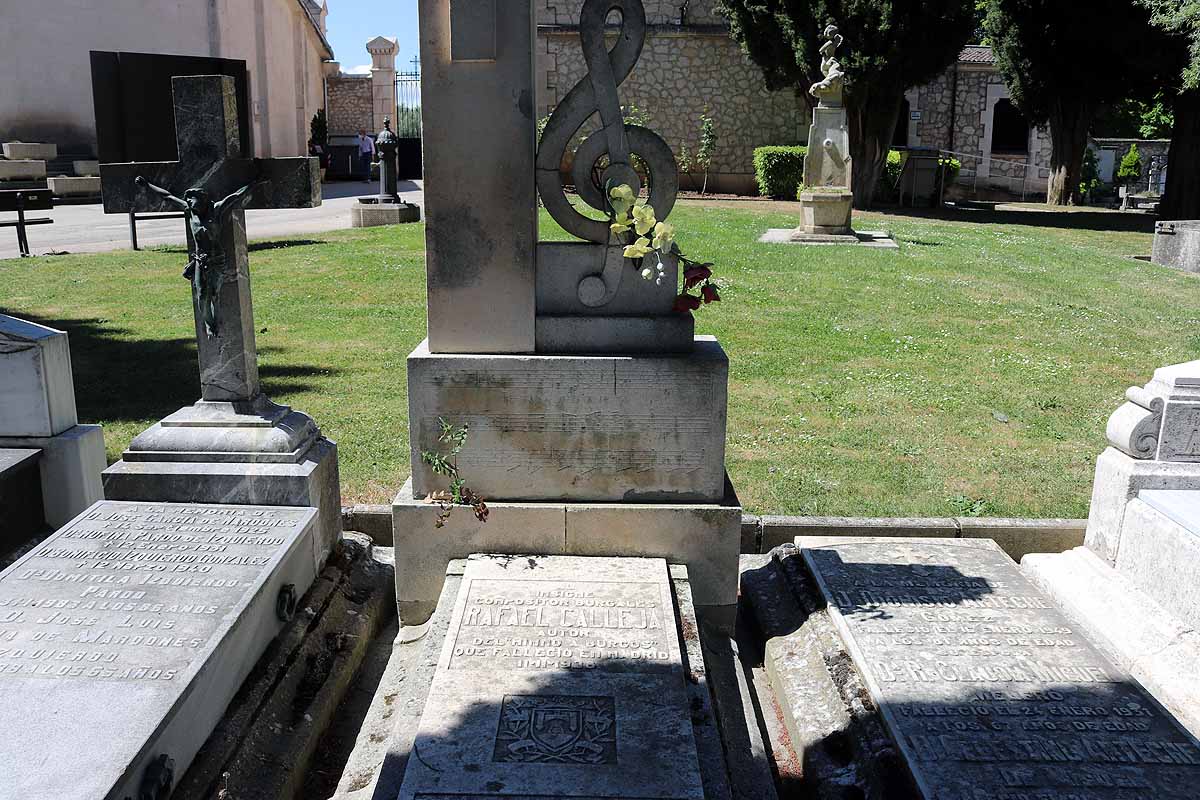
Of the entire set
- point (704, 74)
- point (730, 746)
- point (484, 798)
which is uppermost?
point (704, 74)

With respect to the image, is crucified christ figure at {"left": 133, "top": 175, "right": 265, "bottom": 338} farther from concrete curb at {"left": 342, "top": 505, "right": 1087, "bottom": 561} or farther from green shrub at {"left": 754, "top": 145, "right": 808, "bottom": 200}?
green shrub at {"left": 754, "top": 145, "right": 808, "bottom": 200}

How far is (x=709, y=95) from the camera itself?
2595cm

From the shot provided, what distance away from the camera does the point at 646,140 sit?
391 cm

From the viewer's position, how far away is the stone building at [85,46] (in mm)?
21453

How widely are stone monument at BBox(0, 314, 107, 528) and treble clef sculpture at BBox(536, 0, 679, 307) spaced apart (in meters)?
2.33

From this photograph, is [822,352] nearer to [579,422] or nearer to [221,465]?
[579,422]

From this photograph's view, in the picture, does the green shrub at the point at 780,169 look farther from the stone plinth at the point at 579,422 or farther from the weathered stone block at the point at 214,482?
the weathered stone block at the point at 214,482

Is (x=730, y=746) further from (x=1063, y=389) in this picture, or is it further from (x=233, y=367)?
(x=1063, y=389)

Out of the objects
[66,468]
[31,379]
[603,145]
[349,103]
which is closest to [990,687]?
[603,145]

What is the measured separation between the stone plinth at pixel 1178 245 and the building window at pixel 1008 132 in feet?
61.3

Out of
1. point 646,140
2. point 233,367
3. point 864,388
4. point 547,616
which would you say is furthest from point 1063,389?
point 233,367

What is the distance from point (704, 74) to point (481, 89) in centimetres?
2346

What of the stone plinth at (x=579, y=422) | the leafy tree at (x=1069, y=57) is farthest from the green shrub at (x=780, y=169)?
the stone plinth at (x=579, y=422)

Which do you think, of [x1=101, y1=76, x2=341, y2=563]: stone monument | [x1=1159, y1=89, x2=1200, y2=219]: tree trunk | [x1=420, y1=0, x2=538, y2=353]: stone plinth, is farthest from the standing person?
[x1=420, y1=0, x2=538, y2=353]: stone plinth
